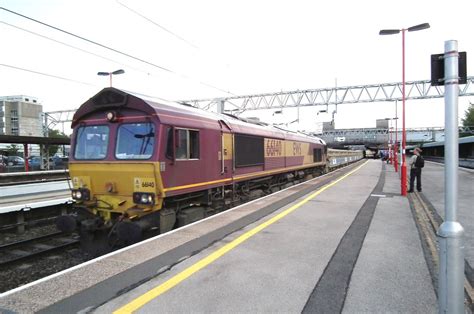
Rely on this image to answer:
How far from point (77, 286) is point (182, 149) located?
3.95 metres

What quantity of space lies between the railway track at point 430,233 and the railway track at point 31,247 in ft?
24.9

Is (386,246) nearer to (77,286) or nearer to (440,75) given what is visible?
(440,75)

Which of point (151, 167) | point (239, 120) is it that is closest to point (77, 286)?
point (151, 167)

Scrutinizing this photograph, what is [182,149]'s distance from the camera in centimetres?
779

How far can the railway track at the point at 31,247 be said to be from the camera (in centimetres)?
743

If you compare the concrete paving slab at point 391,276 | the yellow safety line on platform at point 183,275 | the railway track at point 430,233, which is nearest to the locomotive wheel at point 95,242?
the yellow safety line on platform at point 183,275

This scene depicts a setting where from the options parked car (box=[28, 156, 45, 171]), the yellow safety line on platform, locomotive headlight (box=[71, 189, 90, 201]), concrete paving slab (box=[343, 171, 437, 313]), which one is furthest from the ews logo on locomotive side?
parked car (box=[28, 156, 45, 171])

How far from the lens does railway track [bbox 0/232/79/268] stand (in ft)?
24.4

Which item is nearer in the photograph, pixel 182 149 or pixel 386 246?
pixel 386 246

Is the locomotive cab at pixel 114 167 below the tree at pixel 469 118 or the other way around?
below

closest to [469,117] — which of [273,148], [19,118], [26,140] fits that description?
[273,148]

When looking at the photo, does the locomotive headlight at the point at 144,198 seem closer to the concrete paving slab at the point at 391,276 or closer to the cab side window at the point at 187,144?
the cab side window at the point at 187,144

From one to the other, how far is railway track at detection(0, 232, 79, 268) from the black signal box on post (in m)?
8.01

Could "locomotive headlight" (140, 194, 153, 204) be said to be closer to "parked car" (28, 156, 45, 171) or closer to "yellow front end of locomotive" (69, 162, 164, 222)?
"yellow front end of locomotive" (69, 162, 164, 222)
